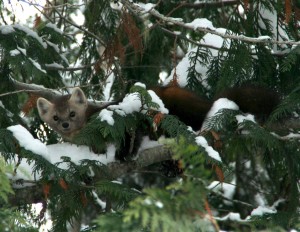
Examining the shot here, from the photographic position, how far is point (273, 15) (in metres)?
6.27

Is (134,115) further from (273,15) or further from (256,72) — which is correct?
(273,15)

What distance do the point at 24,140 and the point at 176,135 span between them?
125 cm

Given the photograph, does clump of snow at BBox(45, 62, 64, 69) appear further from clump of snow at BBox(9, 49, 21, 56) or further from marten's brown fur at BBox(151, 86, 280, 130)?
marten's brown fur at BBox(151, 86, 280, 130)

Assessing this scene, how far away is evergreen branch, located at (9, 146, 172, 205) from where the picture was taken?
555 cm

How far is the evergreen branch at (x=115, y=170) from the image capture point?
5551 millimetres

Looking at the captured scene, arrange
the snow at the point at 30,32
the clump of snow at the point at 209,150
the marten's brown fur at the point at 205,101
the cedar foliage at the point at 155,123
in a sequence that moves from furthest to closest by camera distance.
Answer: the snow at the point at 30,32
the marten's brown fur at the point at 205,101
the clump of snow at the point at 209,150
the cedar foliage at the point at 155,123

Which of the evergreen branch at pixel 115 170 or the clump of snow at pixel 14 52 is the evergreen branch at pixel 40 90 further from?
the evergreen branch at pixel 115 170

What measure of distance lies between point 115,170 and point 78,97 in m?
2.19

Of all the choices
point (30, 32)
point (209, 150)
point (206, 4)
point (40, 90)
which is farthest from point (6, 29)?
point (209, 150)

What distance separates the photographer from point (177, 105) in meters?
6.72

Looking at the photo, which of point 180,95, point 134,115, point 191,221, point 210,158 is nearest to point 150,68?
point 180,95

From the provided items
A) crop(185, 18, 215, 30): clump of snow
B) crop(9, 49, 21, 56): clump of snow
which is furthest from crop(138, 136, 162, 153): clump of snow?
crop(9, 49, 21, 56): clump of snow

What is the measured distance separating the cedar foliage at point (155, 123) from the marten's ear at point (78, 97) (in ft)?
0.72

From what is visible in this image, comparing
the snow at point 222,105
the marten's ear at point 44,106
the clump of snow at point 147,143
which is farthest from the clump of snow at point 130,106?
the marten's ear at point 44,106
